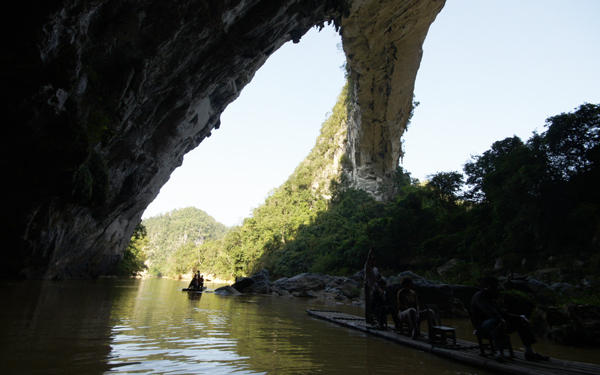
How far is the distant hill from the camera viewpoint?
129 meters

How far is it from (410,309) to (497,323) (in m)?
1.76

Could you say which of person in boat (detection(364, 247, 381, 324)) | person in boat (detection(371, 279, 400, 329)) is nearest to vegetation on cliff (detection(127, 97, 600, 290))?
person in boat (detection(364, 247, 381, 324))

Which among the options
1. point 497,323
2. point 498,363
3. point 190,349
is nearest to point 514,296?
point 497,323

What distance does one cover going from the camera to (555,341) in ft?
20.5

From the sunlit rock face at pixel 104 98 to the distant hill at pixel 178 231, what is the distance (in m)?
109

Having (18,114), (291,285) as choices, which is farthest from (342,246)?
(18,114)

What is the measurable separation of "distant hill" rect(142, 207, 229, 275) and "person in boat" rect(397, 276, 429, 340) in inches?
4786

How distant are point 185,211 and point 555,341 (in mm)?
167480

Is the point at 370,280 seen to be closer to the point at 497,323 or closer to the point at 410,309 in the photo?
the point at 410,309

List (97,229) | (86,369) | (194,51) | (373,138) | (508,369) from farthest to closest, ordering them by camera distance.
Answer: (373,138) → (97,229) → (194,51) → (508,369) → (86,369)

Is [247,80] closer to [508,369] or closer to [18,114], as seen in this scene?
[18,114]

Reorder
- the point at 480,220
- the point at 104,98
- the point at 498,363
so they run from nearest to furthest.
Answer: the point at 498,363 → the point at 104,98 → the point at 480,220

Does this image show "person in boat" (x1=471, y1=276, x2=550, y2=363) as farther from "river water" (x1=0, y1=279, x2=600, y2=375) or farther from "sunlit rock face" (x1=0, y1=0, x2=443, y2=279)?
"sunlit rock face" (x1=0, y1=0, x2=443, y2=279)

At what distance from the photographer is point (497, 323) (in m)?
3.99
